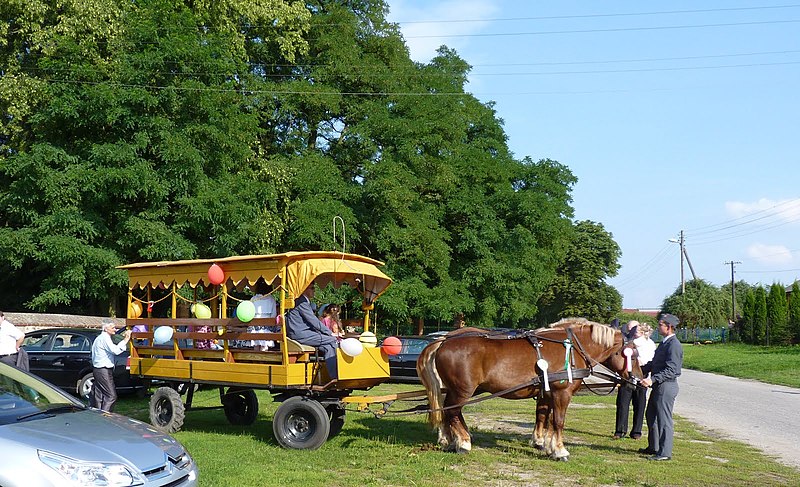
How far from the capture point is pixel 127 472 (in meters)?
5.75

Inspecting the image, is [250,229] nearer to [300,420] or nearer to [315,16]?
[315,16]

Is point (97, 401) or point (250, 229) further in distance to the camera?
point (250, 229)

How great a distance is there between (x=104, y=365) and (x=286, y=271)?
12.2 ft

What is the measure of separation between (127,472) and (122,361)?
35.3 feet

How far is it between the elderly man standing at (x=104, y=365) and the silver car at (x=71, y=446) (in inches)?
192

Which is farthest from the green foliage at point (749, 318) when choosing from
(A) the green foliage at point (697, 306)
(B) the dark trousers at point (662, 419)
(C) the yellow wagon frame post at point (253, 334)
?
(C) the yellow wagon frame post at point (253, 334)

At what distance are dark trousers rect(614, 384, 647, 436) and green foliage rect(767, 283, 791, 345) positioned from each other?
132 feet

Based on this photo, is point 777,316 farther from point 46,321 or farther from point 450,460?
point 450,460

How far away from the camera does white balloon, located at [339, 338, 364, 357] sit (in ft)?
34.5

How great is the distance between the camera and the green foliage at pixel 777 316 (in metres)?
47.4

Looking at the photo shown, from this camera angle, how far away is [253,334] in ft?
35.3

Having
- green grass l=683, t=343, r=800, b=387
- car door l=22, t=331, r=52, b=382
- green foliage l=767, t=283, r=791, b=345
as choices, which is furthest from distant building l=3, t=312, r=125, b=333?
green foliage l=767, t=283, r=791, b=345

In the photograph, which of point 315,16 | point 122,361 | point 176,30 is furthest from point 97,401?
point 315,16

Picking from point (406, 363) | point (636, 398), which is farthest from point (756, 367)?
point (636, 398)
